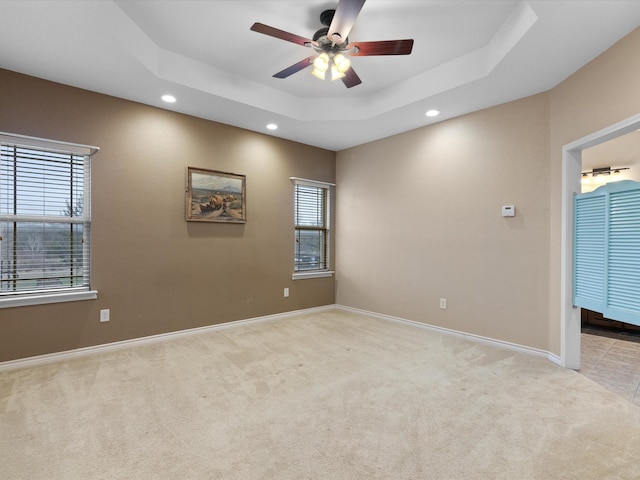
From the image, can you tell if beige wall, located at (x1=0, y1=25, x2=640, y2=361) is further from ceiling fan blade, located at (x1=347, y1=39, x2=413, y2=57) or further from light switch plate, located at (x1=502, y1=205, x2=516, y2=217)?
ceiling fan blade, located at (x1=347, y1=39, x2=413, y2=57)

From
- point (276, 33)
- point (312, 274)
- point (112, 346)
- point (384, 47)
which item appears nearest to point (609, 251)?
point (384, 47)

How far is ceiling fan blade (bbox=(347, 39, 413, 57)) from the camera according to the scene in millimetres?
2262

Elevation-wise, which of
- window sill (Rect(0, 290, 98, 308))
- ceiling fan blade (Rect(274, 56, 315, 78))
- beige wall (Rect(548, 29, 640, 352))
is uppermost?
ceiling fan blade (Rect(274, 56, 315, 78))

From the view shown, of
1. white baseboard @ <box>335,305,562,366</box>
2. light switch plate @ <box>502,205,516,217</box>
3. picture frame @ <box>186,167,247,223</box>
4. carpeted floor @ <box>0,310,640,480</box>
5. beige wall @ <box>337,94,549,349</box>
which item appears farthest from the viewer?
picture frame @ <box>186,167,247,223</box>

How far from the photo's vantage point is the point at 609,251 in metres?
2.56

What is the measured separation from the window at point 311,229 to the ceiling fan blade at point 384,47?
264 centimetres

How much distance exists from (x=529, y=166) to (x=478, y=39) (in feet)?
4.48

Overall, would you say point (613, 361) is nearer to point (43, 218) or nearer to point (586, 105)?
point (586, 105)

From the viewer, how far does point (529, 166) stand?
3.30 metres

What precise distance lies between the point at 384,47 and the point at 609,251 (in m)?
2.40

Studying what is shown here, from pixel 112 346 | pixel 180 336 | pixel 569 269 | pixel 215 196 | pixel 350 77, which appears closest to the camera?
pixel 350 77

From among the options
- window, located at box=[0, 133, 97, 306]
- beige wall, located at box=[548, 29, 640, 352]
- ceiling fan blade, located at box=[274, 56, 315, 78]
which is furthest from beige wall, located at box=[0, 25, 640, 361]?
ceiling fan blade, located at box=[274, 56, 315, 78]

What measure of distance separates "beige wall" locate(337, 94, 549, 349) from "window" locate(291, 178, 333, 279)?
1.28 ft

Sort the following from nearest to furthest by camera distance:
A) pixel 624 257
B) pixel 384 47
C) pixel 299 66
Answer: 1. pixel 384 47
2. pixel 624 257
3. pixel 299 66
